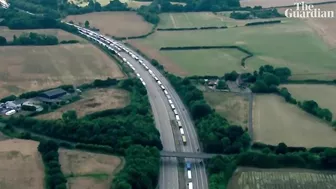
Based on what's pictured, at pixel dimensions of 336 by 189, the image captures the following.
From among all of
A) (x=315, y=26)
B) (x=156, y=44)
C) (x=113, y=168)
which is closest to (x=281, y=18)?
(x=315, y=26)

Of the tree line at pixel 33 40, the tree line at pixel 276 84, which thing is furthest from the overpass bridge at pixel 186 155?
the tree line at pixel 33 40

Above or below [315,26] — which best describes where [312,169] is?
below

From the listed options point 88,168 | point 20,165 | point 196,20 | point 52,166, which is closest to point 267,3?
point 196,20

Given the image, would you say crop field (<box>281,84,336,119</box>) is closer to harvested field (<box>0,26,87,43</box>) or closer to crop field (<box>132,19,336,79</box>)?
crop field (<box>132,19,336,79</box>)

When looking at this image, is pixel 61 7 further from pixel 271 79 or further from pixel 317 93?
pixel 317 93

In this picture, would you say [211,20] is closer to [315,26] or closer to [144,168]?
[315,26]

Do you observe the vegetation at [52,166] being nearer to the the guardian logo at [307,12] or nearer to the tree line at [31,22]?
the tree line at [31,22]

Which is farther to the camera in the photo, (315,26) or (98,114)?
(315,26)
